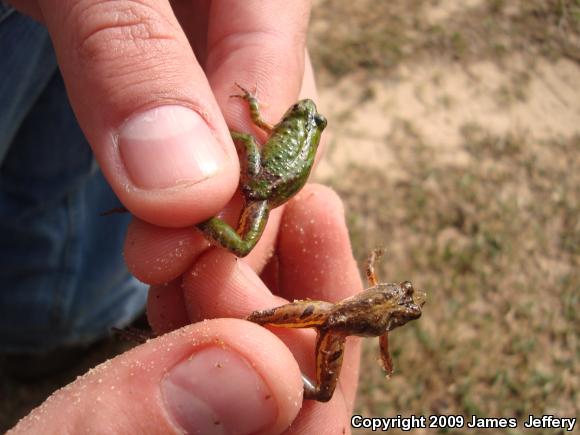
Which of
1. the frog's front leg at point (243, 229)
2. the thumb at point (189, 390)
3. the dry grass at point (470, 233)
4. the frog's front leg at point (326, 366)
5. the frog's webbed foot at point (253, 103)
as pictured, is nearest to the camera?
the thumb at point (189, 390)

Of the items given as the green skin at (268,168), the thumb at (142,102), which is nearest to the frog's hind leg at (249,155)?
the green skin at (268,168)

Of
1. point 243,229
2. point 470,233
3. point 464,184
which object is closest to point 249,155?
point 243,229

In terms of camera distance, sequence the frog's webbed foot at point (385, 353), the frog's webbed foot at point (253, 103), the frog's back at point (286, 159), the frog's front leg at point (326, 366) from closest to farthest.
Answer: the frog's front leg at point (326, 366), the frog's back at point (286, 159), the frog's webbed foot at point (253, 103), the frog's webbed foot at point (385, 353)

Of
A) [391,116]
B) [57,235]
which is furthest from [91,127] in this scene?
[391,116]

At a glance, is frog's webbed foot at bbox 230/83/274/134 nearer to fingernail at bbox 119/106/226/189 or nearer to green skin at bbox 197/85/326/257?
green skin at bbox 197/85/326/257

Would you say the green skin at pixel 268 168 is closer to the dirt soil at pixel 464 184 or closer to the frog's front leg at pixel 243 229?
the frog's front leg at pixel 243 229

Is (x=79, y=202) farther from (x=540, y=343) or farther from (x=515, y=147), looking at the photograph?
(x=515, y=147)

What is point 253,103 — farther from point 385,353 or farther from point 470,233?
point 470,233
